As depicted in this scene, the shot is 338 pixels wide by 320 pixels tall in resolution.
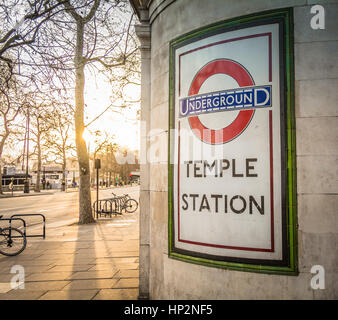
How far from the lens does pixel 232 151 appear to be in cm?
331

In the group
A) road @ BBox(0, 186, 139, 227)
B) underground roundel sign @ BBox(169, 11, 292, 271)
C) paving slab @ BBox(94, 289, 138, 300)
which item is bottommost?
road @ BBox(0, 186, 139, 227)

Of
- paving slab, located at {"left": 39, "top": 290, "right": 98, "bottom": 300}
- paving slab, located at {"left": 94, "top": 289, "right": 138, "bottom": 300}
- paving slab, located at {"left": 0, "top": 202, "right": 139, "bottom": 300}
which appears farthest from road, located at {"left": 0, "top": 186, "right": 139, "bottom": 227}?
paving slab, located at {"left": 94, "top": 289, "right": 138, "bottom": 300}

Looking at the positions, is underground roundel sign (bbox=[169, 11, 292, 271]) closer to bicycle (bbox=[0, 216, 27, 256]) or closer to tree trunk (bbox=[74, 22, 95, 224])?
bicycle (bbox=[0, 216, 27, 256])

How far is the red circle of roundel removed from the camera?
10.7 feet

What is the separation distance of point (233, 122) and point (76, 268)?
15.4 feet

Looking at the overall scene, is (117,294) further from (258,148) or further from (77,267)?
(258,148)

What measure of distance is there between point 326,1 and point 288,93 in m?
1.00

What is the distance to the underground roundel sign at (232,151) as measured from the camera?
311 centimetres

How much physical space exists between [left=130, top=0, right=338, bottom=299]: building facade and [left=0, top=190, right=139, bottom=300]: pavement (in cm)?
160

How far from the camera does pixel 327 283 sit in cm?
293

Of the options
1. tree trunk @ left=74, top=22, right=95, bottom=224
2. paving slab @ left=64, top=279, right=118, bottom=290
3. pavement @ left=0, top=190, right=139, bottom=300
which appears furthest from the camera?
tree trunk @ left=74, top=22, right=95, bottom=224

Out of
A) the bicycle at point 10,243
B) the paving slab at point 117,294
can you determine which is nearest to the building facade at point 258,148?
the paving slab at point 117,294

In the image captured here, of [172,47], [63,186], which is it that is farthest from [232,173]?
[63,186]

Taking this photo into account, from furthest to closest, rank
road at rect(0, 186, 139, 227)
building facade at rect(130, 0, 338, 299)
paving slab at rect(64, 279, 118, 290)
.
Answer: road at rect(0, 186, 139, 227)
paving slab at rect(64, 279, 118, 290)
building facade at rect(130, 0, 338, 299)
